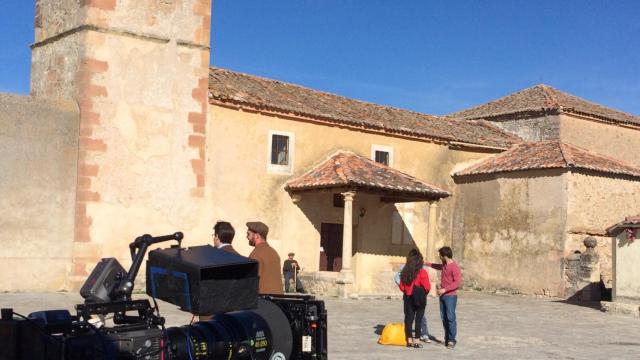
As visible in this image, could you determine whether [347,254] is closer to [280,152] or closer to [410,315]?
[280,152]

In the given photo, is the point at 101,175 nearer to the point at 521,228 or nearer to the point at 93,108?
the point at 93,108

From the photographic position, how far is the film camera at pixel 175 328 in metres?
4.41

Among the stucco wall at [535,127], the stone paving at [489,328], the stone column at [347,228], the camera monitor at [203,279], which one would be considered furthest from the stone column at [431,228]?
the camera monitor at [203,279]

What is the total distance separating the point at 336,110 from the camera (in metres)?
21.9

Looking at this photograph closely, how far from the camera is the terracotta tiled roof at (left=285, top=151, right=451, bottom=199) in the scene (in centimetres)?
1912

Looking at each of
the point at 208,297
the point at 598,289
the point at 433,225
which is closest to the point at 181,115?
the point at 433,225

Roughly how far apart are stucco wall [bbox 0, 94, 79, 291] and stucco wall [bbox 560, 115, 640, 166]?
53.8 feet

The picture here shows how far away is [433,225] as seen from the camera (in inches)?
823

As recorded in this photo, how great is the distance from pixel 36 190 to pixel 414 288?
9252mm

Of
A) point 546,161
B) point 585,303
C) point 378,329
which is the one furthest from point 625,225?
point 378,329

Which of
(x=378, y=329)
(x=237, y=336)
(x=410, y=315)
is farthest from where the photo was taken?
(x=378, y=329)

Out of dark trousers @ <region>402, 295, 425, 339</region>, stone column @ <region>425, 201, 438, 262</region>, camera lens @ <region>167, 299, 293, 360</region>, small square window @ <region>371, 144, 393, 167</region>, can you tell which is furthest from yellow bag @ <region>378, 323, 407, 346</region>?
small square window @ <region>371, 144, 393, 167</region>

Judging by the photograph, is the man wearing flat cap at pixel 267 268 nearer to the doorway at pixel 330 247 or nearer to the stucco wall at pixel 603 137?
the doorway at pixel 330 247

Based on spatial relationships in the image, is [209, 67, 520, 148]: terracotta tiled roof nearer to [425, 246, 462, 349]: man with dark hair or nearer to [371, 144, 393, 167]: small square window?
[371, 144, 393, 167]: small square window
